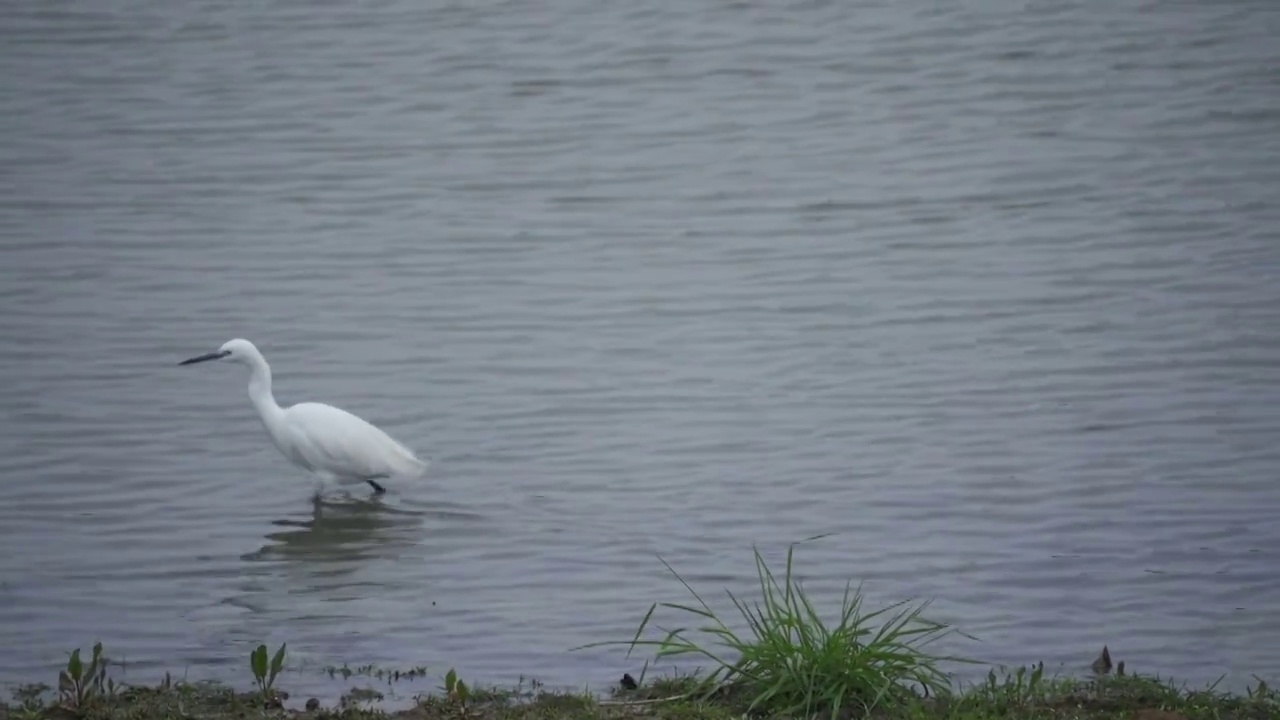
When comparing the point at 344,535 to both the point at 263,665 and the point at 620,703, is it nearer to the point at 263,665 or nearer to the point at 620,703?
the point at 263,665

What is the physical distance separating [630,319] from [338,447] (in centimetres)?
328

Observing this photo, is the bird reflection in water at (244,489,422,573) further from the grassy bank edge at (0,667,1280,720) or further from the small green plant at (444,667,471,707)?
the small green plant at (444,667,471,707)

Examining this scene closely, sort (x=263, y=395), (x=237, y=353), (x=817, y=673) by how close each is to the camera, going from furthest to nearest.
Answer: (x=237, y=353)
(x=263, y=395)
(x=817, y=673)

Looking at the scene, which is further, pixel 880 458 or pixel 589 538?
pixel 880 458

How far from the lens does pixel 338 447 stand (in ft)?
27.7

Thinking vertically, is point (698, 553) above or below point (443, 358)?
below

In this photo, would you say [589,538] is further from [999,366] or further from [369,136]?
[369,136]

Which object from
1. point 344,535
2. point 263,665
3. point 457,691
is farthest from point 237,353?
point 457,691

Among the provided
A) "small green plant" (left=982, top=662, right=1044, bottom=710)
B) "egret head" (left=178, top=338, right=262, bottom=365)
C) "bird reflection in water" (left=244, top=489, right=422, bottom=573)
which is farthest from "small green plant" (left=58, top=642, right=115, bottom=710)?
"egret head" (left=178, top=338, right=262, bottom=365)

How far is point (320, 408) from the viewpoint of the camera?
874 centimetres

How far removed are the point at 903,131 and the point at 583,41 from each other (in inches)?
160

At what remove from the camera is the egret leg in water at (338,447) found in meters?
8.46

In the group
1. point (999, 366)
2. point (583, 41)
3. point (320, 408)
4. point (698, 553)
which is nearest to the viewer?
point (698, 553)

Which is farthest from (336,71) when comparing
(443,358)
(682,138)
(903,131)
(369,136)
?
(443,358)
